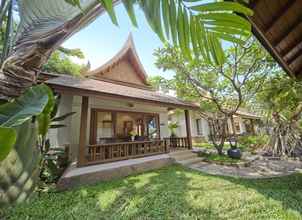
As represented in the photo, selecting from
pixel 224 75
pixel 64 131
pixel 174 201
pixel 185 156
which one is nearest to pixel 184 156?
pixel 185 156

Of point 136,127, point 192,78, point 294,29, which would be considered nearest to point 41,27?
point 294,29

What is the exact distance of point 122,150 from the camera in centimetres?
667

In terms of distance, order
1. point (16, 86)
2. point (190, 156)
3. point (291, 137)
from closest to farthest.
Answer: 1. point (16, 86)
2. point (190, 156)
3. point (291, 137)

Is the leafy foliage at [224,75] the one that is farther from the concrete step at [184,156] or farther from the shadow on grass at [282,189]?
the shadow on grass at [282,189]

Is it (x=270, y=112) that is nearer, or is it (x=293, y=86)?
(x=293, y=86)

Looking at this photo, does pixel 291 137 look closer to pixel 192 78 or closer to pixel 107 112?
pixel 192 78

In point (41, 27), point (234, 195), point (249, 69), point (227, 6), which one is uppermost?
point (249, 69)

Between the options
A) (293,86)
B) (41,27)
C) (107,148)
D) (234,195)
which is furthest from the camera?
(107,148)

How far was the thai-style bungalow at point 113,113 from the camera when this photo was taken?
18.0 ft

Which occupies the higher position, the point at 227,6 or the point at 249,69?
the point at 249,69

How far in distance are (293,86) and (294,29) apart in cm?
480

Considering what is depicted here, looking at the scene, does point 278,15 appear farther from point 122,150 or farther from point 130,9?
point 122,150

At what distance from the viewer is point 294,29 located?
2246 millimetres

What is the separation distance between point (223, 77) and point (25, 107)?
9809 millimetres
